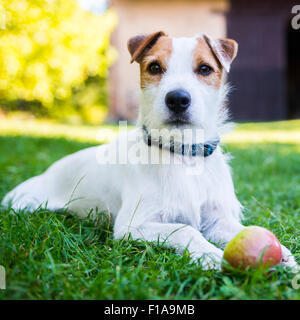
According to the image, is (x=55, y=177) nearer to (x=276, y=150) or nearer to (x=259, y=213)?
(x=259, y=213)

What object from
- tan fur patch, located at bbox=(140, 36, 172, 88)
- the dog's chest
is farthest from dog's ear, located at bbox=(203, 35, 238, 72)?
the dog's chest

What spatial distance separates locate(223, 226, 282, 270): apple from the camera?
1774 millimetres

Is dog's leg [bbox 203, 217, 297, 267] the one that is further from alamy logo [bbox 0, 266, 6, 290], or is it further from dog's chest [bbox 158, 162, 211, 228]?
alamy logo [bbox 0, 266, 6, 290]

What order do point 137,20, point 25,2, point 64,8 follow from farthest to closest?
point 137,20, point 64,8, point 25,2

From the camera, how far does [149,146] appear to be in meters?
2.60

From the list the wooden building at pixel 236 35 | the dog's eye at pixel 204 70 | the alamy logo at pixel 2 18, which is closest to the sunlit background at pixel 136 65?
the wooden building at pixel 236 35

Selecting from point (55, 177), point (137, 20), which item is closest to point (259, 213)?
point (55, 177)

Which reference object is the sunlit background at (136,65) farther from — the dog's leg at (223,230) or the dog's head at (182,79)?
the dog's leg at (223,230)

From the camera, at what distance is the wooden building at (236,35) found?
13188 millimetres

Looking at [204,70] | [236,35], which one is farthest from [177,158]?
[236,35]

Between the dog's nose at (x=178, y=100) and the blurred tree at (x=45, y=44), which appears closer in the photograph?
the dog's nose at (x=178, y=100)

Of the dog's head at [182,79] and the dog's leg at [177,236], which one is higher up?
the dog's head at [182,79]

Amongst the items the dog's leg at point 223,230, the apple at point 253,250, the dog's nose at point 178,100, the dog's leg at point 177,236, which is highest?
the dog's nose at point 178,100
